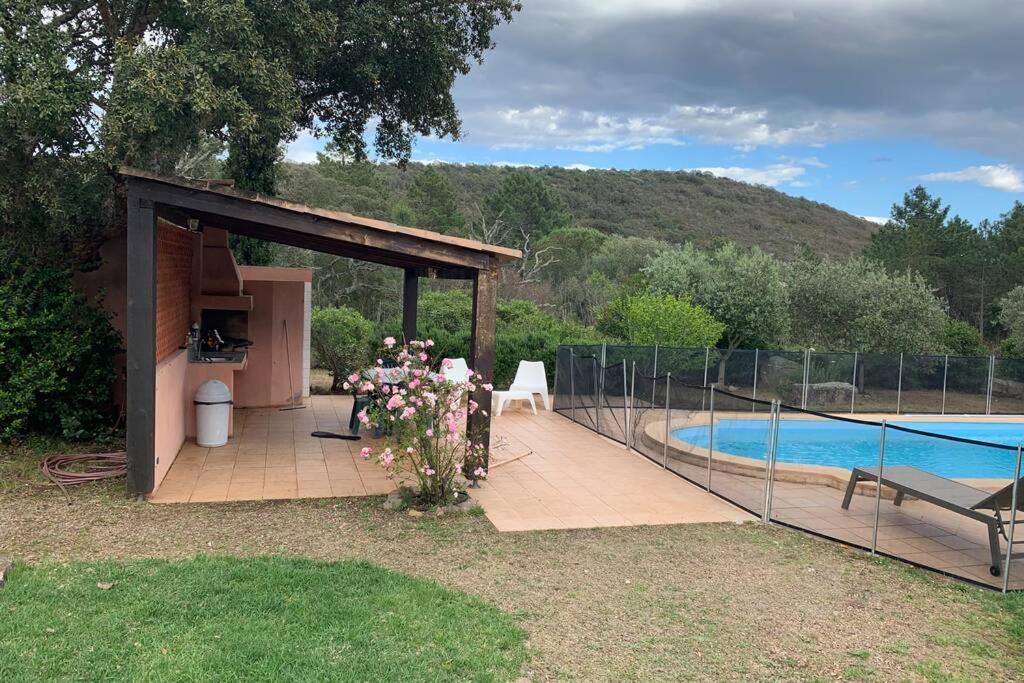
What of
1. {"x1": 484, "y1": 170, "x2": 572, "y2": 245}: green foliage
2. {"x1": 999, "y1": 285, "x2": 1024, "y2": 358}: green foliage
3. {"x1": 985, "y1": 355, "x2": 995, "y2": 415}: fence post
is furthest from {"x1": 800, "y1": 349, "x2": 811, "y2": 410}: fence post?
{"x1": 484, "y1": 170, "x2": 572, "y2": 245}: green foliage

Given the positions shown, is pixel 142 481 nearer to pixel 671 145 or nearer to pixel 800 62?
pixel 800 62

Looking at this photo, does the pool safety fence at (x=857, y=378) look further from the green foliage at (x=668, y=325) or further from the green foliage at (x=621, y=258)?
the green foliage at (x=621, y=258)

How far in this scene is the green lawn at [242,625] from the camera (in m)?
3.38

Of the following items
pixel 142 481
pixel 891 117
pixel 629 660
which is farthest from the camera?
pixel 891 117

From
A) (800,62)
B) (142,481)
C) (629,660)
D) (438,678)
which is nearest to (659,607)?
(629,660)

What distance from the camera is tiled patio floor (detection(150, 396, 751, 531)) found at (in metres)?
6.46

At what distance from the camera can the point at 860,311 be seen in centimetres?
1834

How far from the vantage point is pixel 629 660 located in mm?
3717

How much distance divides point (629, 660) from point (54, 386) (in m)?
6.52

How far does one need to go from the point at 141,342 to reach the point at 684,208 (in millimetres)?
45101

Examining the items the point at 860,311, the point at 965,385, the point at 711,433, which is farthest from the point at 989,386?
the point at 711,433

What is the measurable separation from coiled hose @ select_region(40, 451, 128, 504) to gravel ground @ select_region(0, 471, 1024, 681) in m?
0.27

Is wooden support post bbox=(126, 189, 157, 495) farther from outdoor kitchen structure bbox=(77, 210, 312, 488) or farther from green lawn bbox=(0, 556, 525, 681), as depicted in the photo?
green lawn bbox=(0, 556, 525, 681)

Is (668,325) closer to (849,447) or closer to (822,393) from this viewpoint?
(822,393)
